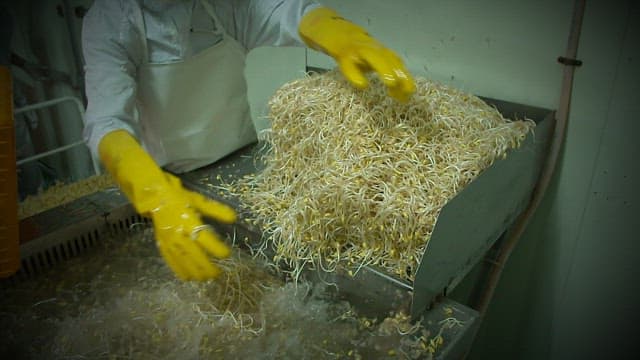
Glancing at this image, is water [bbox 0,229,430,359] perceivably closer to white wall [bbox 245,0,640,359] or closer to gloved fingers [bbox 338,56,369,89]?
gloved fingers [bbox 338,56,369,89]

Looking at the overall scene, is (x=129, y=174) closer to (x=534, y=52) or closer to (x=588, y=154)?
(x=534, y=52)

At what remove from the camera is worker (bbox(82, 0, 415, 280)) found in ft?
3.21

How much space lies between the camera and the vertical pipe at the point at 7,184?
88 centimetres

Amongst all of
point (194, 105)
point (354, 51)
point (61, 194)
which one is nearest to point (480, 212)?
point (354, 51)

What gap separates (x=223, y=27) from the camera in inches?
54.2

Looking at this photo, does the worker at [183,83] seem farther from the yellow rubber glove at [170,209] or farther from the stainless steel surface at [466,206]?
the stainless steel surface at [466,206]

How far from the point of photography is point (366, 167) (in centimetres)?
106

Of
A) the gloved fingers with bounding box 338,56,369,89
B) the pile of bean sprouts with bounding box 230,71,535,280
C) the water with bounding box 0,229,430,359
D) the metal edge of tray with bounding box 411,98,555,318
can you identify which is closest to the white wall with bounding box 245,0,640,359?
the metal edge of tray with bounding box 411,98,555,318

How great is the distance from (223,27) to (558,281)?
151 centimetres

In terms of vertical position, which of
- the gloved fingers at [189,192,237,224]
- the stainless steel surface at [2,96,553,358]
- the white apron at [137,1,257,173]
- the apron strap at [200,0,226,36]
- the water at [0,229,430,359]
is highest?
the apron strap at [200,0,226,36]

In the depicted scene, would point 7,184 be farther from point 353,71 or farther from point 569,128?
point 569,128

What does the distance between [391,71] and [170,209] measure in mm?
633

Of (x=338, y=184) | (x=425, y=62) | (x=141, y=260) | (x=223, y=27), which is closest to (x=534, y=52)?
(x=425, y=62)

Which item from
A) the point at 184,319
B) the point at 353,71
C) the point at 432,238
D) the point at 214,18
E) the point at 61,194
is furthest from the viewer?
the point at 61,194
